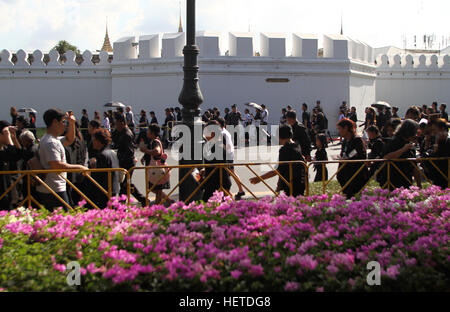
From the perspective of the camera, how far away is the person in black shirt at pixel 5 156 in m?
6.27

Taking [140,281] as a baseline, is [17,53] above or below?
above

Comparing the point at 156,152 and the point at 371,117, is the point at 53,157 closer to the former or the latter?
the point at 156,152

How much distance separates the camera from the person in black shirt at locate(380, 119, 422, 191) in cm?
675

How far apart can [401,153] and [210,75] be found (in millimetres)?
15712

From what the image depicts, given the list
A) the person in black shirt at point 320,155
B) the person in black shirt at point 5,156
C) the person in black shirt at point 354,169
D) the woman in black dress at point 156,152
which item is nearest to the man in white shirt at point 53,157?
the person in black shirt at point 5,156

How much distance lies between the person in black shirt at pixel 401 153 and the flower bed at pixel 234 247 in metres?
1.81

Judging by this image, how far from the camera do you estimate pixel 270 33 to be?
73.2 feet

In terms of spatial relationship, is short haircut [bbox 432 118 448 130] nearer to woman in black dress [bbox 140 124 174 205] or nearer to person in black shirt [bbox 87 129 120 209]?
woman in black dress [bbox 140 124 174 205]

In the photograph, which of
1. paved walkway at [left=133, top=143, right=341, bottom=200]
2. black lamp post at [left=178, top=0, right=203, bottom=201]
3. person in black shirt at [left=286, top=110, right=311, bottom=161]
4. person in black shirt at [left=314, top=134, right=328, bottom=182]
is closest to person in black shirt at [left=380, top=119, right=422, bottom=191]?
person in black shirt at [left=314, top=134, right=328, bottom=182]

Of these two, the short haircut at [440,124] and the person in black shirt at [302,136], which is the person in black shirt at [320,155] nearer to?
the person in black shirt at [302,136]

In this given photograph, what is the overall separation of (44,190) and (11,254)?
2353 millimetres

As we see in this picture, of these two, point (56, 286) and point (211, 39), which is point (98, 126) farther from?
point (211, 39)

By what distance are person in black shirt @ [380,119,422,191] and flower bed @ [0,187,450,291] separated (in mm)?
1807
